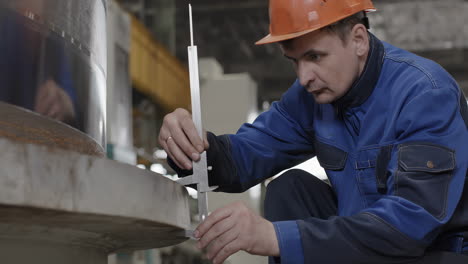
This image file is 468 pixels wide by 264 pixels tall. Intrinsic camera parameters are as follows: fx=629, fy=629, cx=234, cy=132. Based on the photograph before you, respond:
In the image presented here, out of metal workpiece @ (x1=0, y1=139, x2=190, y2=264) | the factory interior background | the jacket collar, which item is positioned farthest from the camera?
the factory interior background

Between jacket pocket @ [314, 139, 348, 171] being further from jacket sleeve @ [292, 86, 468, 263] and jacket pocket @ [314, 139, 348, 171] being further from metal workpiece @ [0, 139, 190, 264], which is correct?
metal workpiece @ [0, 139, 190, 264]

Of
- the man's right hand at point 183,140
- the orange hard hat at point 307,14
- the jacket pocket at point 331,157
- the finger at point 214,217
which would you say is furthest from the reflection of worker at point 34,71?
the jacket pocket at point 331,157

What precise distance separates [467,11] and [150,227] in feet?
21.2

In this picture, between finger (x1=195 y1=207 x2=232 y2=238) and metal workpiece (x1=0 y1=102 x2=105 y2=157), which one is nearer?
metal workpiece (x1=0 y1=102 x2=105 y2=157)

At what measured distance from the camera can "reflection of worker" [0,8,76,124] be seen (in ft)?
3.58

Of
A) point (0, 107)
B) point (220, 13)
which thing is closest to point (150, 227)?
point (0, 107)

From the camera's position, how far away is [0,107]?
1.07m

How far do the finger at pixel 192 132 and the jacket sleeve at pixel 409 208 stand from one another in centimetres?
28

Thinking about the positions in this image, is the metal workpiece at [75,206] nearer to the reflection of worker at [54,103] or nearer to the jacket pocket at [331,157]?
the reflection of worker at [54,103]

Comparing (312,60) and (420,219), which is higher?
(312,60)

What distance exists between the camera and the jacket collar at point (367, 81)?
1.53 metres

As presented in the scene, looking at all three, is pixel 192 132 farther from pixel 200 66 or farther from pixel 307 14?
pixel 200 66

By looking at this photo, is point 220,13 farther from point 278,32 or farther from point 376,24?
point 278,32

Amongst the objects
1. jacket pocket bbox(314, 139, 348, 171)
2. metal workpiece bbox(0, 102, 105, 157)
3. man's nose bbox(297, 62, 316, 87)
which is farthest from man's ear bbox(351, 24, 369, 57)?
metal workpiece bbox(0, 102, 105, 157)
